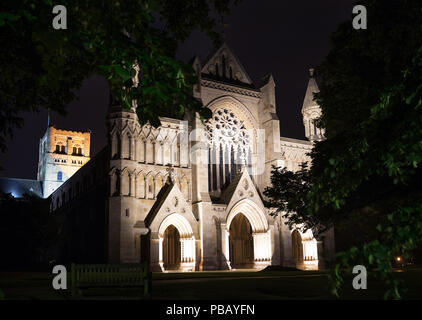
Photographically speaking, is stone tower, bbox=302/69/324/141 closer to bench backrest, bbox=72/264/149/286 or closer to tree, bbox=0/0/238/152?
bench backrest, bbox=72/264/149/286

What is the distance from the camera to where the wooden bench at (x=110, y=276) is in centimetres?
1065

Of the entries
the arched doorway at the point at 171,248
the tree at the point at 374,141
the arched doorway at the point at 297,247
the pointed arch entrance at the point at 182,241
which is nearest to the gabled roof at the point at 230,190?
the pointed arch entrance at the point at 182,241

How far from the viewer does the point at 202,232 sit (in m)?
31.4

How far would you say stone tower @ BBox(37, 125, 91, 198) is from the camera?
87688 millimetres

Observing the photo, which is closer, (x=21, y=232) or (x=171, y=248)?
(x=171, y=248)

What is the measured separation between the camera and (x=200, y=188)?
3266 centimetres

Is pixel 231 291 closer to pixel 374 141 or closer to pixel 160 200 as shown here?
pixel 374 141

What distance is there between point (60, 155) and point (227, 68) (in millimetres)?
61680

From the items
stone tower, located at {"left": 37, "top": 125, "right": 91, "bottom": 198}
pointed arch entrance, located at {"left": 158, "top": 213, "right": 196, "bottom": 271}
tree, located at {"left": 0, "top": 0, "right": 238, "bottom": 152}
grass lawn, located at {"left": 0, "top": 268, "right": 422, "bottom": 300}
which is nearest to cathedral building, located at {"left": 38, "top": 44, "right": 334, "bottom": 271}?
pointed arch entrance, located at {"left": 158, "top": 213, "right": 196, "bottom": 271}

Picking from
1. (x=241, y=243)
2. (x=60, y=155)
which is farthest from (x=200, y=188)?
(x=60, y=155)

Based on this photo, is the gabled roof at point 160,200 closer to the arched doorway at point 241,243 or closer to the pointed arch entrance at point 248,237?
the pointed arch entrance at point 248,237

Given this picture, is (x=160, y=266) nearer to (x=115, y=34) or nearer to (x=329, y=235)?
(x=329, y=235)

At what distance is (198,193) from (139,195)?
4323 millimetres
